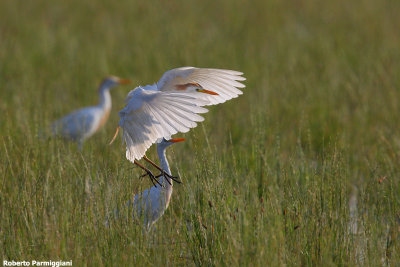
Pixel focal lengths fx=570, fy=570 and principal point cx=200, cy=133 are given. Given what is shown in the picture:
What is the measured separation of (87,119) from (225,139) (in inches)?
95.3

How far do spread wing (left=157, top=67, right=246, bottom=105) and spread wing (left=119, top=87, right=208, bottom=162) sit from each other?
0.45 meters

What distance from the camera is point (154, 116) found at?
3.19 metres

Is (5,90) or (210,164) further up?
(5,90)

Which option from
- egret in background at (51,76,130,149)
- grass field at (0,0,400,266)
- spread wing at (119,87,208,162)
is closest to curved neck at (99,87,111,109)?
egret in background at (51,76,130,149)

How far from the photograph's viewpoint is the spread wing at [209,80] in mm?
3785

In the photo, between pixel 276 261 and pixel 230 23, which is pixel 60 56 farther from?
pixel 276 261

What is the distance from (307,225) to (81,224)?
49.3 inches

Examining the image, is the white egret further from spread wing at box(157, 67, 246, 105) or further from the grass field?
spread wing at box(157, 67, 246, 105)

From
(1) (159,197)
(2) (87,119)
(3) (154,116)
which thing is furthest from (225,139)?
(2) (87,119)

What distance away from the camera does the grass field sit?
3057 mm

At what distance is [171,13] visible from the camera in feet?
34.6

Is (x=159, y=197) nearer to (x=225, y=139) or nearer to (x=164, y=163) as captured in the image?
(x=164, y=163)

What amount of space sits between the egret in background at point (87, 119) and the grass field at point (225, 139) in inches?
8.9

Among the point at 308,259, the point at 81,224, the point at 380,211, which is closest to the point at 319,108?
the point at 380,211
